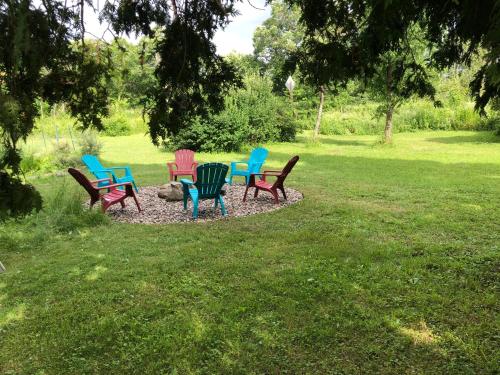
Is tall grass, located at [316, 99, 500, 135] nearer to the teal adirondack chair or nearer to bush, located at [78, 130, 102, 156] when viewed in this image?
bush, located at [78, 130, 102, 156]

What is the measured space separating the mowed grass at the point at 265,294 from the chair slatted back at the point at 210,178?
0.57 meters

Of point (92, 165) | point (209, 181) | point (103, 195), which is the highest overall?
point (92, 165)

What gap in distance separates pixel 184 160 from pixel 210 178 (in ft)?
10.3

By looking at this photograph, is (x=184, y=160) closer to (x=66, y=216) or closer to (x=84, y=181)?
(x=84, y=181)

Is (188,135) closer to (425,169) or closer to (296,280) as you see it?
(425,169)

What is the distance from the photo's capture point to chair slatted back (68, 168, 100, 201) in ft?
19.7

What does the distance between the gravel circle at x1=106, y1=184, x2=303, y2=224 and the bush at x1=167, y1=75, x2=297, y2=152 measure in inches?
248

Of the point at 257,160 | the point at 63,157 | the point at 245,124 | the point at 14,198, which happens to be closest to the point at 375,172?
the point at 257,160

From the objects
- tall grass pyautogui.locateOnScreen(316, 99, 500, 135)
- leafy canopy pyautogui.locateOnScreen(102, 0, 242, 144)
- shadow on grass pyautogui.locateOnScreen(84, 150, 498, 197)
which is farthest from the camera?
tall grass pyautogui.locateOnScreen(316, 99, 500, 135)

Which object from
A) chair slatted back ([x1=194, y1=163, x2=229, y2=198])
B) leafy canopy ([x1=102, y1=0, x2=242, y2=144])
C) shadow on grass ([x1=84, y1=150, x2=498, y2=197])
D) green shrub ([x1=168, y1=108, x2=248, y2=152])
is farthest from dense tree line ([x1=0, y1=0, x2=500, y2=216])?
green shrub ([x1=168, y1=108, x2=248, y2=152])

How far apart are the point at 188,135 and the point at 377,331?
12.5 m

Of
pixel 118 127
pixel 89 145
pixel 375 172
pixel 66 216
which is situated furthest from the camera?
pixel 118 127

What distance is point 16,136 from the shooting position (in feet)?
5.70

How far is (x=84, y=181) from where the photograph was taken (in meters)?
6.14
